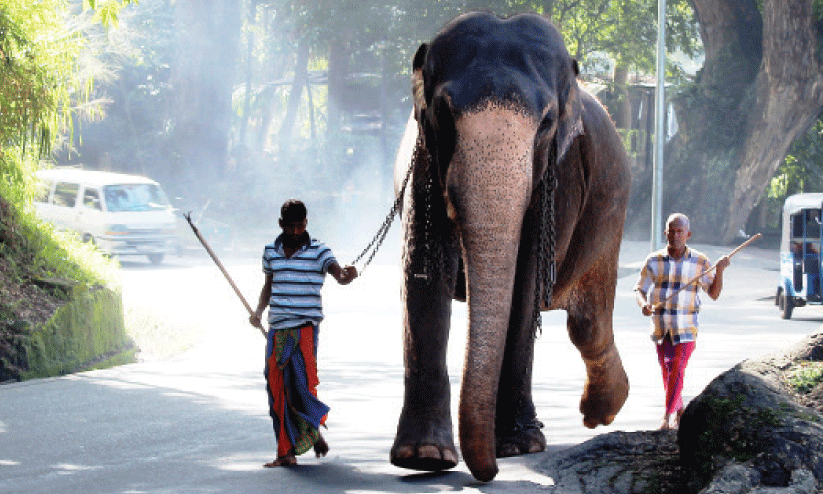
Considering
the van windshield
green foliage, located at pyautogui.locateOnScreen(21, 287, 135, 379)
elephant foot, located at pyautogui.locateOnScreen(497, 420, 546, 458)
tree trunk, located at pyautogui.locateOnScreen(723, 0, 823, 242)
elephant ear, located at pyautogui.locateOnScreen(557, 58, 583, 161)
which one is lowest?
green foliage, located at pyautogui.locateOnScreen(21, 287, 135, 379)

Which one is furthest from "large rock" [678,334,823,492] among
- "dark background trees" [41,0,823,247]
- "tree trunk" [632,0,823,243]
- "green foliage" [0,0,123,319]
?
"tree trunk" [632,0,823,243]

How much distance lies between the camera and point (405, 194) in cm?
652

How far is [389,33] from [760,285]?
57.9ft

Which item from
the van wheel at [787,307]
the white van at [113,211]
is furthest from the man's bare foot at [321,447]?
the white van at [113,211]

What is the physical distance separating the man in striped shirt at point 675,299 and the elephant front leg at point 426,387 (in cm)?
214

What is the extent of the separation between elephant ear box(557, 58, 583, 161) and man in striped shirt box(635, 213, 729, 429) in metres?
2.15

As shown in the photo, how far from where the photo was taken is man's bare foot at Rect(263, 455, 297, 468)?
689 centimetres

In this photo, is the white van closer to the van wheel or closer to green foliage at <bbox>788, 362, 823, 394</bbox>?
the van wheel

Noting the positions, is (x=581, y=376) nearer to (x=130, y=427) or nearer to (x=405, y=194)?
(x=130, y=427)

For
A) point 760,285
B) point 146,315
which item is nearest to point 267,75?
point 760,285

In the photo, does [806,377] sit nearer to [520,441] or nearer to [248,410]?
[520,441]

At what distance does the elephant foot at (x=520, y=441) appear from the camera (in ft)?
21.5

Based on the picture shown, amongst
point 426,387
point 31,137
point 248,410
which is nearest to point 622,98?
point 31,137

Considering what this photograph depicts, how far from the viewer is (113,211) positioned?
30547 millimetres
